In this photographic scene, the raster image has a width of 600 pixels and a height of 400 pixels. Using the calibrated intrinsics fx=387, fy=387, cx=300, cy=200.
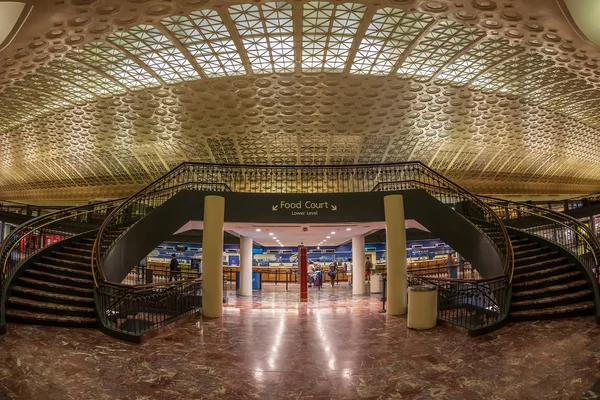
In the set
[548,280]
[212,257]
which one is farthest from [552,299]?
[212,257]

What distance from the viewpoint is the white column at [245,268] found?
17.0 m

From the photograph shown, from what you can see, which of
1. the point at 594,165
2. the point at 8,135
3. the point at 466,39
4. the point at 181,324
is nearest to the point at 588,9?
the point at 466,39

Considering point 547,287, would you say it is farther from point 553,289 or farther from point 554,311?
point 554,311

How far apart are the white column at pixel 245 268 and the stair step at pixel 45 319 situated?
30.9 ft

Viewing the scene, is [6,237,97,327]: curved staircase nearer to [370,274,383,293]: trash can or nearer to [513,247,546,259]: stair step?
[513,247,546,259]: stair step

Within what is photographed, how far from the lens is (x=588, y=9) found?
400 inches

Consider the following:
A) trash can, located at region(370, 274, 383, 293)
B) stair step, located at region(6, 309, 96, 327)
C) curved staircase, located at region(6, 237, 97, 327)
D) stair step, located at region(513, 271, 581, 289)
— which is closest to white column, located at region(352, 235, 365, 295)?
trash can, located at region(370, 274, 383, 293)

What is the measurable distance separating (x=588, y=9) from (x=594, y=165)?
46494 mm

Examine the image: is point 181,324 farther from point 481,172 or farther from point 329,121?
point 481,172

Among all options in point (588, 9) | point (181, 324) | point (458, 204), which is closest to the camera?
point (181, 324)

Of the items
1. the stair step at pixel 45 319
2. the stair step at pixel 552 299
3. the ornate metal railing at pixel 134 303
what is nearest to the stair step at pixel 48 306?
the stair step at pixel 45 319

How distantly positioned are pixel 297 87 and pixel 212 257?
1690 centimetres

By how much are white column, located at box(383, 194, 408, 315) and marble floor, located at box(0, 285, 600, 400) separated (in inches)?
81.8

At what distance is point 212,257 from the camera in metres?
10.8
